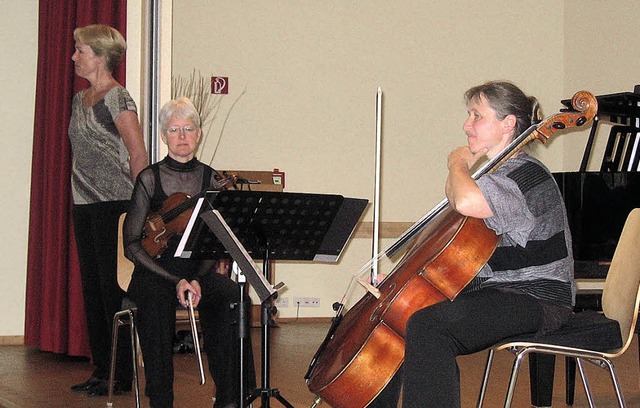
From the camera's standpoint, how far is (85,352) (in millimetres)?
4832

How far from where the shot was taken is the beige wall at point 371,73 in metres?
6.68

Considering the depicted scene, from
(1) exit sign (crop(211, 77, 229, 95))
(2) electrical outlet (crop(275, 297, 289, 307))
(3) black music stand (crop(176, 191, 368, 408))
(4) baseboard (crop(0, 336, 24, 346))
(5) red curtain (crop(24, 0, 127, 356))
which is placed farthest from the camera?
Result: (2) electrical outlet (crop(275, 297, 289, 307))

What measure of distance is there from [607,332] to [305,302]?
4.38 m

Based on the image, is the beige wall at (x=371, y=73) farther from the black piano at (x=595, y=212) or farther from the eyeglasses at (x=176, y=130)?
the eyeglasses at (x=176, y=130)

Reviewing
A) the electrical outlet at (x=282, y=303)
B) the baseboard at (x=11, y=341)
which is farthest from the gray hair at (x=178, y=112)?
the electrical outlet at (x=282, y=303)

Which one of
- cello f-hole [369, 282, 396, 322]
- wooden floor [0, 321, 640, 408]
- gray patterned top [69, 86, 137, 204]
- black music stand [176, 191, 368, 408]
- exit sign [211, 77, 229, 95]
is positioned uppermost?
exit sign [211, 77, 229, 95]

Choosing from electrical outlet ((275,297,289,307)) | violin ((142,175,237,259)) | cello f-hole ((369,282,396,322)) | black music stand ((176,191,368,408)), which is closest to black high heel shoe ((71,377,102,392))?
violin ((142,175,237,259))

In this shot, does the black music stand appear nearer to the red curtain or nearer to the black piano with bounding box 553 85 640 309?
the black piano with bounding box 553 85 640 309

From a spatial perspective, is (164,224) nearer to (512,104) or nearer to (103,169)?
(103,169)

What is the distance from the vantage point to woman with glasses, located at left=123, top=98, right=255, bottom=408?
3252 millimetres

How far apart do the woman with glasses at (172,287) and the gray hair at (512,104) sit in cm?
120

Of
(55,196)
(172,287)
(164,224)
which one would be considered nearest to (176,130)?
(164,224)

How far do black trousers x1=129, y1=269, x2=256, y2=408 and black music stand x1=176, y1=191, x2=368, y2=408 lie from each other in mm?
372

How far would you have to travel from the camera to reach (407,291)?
97.1 inches
